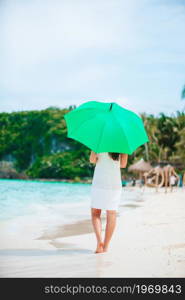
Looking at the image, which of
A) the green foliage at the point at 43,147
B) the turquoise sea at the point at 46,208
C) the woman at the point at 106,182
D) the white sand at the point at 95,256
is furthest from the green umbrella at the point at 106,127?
the green foliage at the point at 43,147

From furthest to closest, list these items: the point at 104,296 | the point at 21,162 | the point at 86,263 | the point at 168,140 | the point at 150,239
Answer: the point at 21,162 < the point at 168,140 < the point at 150,239 < the point at 86,263 < the point at 104,296

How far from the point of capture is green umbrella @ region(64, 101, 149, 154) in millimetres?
3490

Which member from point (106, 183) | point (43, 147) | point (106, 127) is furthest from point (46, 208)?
point (43, 147)

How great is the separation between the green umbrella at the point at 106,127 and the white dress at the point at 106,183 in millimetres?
140

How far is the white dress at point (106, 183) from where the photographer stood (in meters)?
3.55

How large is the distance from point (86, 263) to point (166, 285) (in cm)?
73

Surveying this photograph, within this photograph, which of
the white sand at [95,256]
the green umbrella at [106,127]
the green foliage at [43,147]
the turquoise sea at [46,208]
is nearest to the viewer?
the white sand at [95,256]

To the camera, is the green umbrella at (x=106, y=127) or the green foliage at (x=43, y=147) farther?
the green foliage at (x=43, y=147)

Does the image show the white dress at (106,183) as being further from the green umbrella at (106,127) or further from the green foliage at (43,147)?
the green foliage at (43,147)

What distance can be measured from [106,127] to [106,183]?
1.48 ft

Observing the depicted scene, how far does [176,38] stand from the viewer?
4.19 meters

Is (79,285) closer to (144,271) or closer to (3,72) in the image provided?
(144,271)

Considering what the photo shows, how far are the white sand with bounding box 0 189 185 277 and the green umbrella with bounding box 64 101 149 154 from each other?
86cm

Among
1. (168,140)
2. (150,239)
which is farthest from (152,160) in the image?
(150,239)
